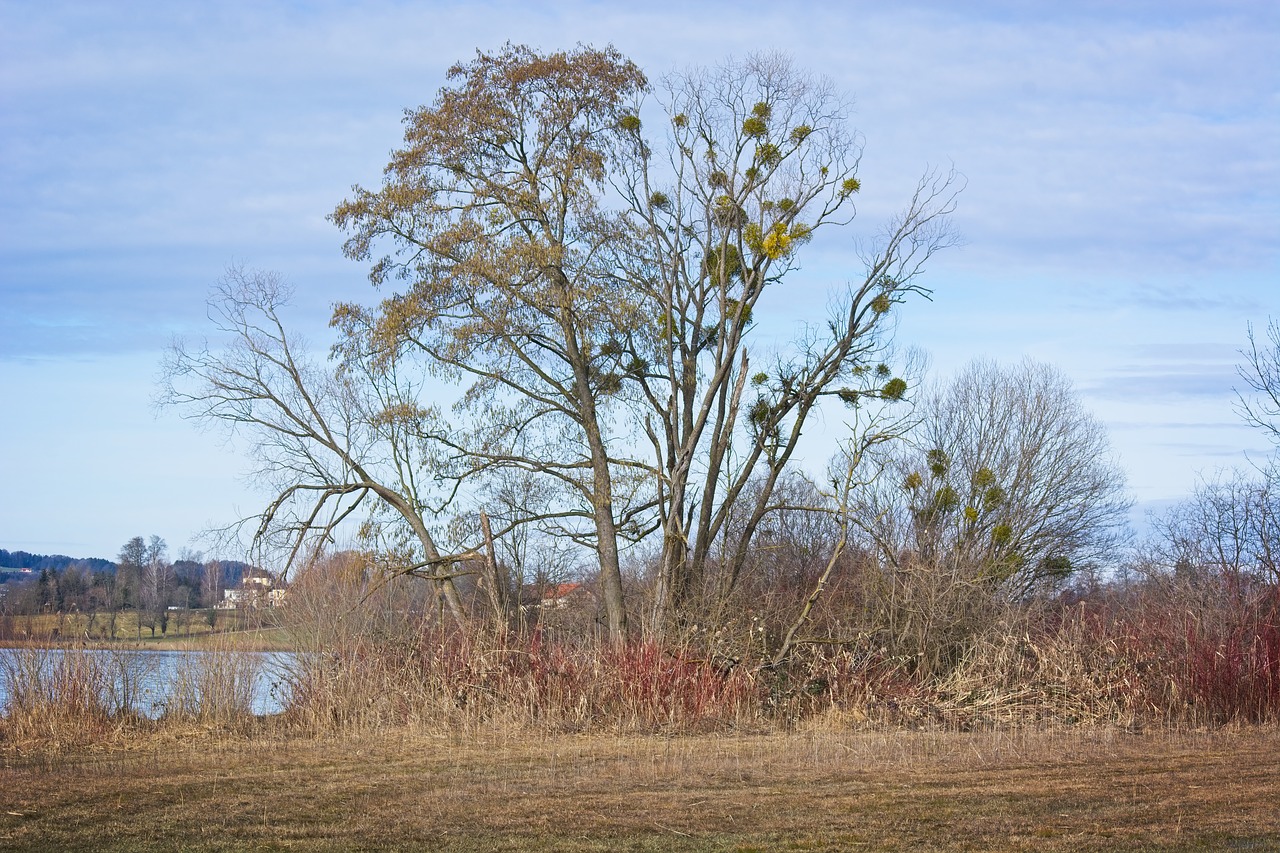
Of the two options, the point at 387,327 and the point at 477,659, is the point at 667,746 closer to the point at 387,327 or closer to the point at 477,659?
the point at 477,659

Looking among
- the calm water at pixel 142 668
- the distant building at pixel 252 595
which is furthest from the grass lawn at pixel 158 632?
the distant building at pixel 252 595

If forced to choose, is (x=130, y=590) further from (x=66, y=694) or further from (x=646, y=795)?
(x=646, y=795)

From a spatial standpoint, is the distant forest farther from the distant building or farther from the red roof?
the red roof

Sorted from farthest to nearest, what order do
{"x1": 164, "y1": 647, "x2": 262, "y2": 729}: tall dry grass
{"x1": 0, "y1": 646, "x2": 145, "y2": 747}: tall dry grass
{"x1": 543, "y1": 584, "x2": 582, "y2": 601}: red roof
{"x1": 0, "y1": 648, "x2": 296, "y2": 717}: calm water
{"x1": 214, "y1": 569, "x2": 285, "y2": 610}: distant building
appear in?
{"x1": 543, "y1": 584, "x2": 582, "y2": 601}: red roof, {"x1": 214, "y1": 569, "x2": 285, "y2": 610}: distant building, {"x1": 164, "y1": 647, "x2": 262, "y2": 729}: tall dry grass, {"x1": 0, "y1": 648, "x2": 296, "y2": 717}: calm water, {"x1": 0, "y1": 646, "x2": 145, "y2": 747}: tall dry grass

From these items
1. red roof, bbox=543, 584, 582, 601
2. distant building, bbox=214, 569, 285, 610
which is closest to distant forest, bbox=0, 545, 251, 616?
distant building, bbox=214, 569, 285, 610

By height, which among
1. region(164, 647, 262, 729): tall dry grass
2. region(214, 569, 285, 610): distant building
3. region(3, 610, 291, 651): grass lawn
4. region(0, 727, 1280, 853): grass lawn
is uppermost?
region(214, 569, 285, 610): distant building

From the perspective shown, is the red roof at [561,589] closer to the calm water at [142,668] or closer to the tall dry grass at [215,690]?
the tall dry grass at [215,690]

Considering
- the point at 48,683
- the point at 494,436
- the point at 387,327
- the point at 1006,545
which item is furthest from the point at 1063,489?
the point at 48,683

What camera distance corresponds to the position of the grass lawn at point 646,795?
7.23 meters

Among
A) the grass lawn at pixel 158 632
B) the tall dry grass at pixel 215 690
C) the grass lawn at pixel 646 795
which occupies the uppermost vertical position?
the grass lawn at pixel 158 632

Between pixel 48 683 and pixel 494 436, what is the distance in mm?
8313

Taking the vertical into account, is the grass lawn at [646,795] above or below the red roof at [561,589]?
below

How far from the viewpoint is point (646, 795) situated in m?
9.08

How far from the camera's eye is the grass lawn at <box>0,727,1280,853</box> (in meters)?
7.23
